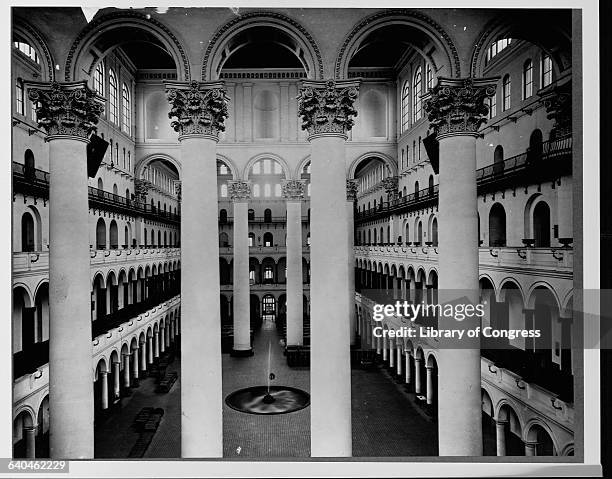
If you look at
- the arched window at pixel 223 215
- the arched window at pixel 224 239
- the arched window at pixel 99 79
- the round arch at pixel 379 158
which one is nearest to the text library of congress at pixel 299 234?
the round arch at pixel 379 158

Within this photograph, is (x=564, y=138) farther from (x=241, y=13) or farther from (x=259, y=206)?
(x=259, y=206)

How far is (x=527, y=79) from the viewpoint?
15609 mm

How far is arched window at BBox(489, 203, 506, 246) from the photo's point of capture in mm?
17750

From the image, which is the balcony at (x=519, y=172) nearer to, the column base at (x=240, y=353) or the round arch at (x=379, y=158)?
the round arch at (x=379, y=158)

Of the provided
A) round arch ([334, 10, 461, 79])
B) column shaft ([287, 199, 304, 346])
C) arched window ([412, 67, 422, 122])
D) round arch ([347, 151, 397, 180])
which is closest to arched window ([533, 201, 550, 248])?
round arch ([334, 10, 461, 79])

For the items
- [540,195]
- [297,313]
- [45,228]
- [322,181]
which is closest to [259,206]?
[297,313]

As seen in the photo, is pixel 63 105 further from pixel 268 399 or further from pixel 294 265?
pixel 294 265

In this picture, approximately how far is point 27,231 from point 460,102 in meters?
14.1

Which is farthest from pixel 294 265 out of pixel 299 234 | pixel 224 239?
pixel 224 239

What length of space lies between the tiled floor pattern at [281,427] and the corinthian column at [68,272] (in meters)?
4.51

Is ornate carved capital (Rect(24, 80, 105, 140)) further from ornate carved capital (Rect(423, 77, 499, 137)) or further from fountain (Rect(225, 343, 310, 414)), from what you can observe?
fountain (Rect(225, 343, 310, 414))

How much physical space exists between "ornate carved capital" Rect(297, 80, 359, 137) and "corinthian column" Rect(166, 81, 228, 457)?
168 cm

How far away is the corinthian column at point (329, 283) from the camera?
8.77m

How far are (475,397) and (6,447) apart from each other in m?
8.34
